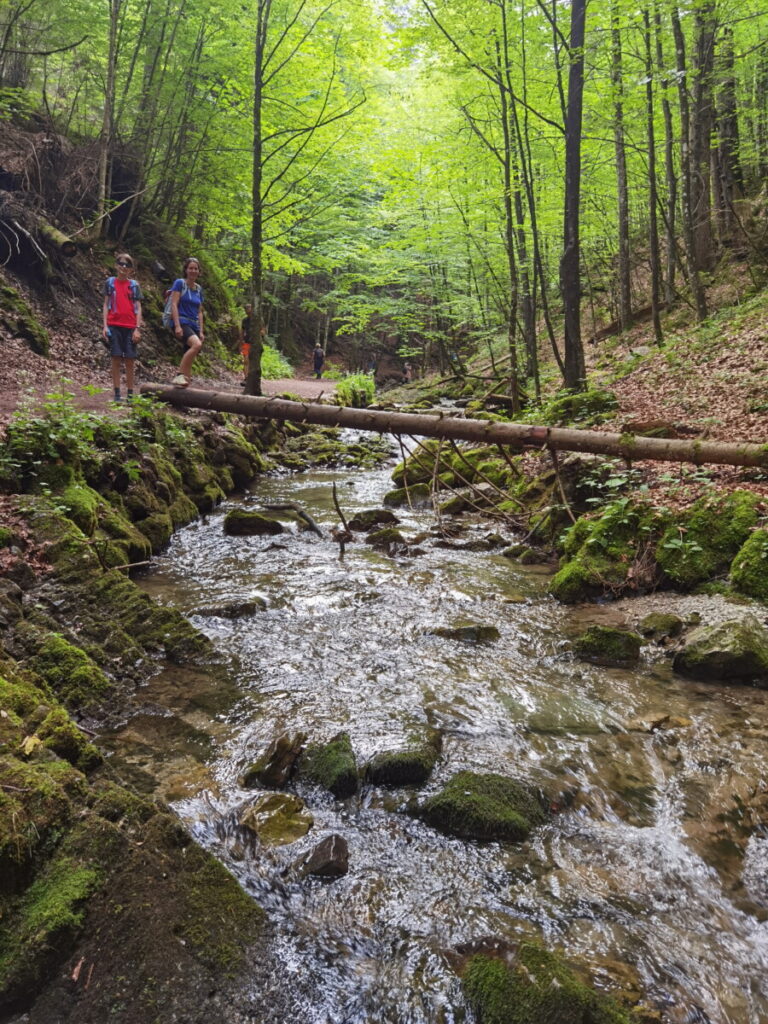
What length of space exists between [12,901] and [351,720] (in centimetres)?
266

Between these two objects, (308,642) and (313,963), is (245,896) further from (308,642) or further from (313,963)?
(308,642)

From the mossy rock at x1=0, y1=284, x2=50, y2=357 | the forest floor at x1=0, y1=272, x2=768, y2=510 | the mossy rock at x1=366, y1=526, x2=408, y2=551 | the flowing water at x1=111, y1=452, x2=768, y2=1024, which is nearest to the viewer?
the flowing water at x1=111, y1=452, x2=768, y2=1024

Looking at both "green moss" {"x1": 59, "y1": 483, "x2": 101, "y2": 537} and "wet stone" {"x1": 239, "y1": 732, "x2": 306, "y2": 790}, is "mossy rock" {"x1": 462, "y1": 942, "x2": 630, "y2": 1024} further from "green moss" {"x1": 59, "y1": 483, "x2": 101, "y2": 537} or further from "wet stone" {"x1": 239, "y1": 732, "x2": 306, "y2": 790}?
"green moss" {"x1": 59, "y1": 483, "x2": 101, "y2": 537}

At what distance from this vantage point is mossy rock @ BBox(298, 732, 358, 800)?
12.0ft

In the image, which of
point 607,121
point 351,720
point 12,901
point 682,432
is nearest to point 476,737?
point 351,720

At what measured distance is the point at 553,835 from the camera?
338 centimetres

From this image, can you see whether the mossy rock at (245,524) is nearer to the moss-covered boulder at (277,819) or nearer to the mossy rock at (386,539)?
the mossy rock at (386,539)

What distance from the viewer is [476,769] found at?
3.95m

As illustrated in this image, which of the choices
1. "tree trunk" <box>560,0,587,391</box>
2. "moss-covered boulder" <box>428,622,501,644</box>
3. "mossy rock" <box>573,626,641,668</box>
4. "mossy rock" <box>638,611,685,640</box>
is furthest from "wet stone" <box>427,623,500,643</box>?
"tree trunk" <box>560,0,587,391</box>

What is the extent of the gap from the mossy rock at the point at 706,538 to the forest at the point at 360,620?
37 mm

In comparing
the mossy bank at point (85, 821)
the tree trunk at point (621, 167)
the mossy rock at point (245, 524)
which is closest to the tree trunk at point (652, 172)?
the tree trunk at point (621, 167)

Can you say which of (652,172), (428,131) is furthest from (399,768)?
(428,131)

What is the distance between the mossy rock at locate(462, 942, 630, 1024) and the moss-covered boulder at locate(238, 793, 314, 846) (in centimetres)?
118

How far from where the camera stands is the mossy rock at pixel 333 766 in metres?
3.66
